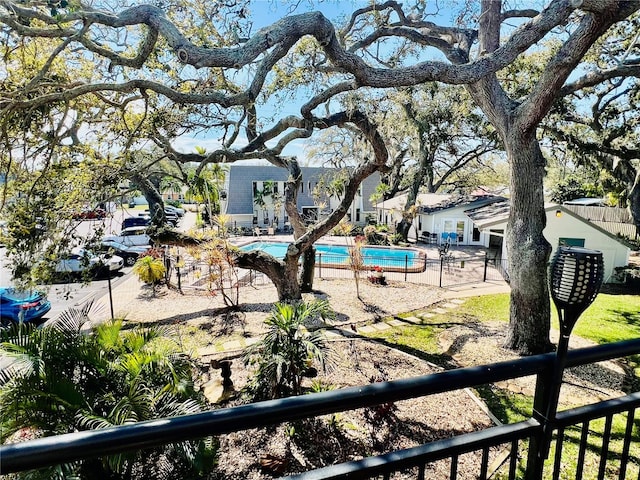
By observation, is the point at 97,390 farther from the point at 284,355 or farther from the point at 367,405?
the point at 367,405

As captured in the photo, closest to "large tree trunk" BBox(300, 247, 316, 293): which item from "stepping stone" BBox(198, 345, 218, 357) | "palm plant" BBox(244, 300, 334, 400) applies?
"stepping stone" BBox(198, 345, 218, 357)

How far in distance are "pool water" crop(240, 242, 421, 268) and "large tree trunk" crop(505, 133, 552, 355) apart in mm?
8841

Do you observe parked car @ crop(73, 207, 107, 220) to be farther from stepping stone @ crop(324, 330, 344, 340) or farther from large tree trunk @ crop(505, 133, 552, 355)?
large tree trunk @ crop(505, 133, 552, 355)

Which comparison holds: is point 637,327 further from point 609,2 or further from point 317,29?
point 317,29

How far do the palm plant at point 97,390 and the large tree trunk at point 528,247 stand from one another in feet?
19.8

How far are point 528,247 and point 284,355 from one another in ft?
16.5

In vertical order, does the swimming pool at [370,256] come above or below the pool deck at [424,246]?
below

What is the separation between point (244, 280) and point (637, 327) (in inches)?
469

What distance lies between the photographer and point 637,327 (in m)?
8.45

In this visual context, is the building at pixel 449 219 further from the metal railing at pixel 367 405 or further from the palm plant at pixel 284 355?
the metal railing at pixel 367 405

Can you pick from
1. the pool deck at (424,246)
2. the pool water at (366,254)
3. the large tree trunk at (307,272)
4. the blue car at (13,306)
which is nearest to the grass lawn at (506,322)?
the large tree trunk at (307,272)

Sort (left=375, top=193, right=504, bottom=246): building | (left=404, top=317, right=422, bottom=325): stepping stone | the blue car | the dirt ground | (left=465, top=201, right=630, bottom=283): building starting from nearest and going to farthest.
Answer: the dirt ground, the blue car, (left=404, top=317, right=422, bottom=325): stepping stone, (left=465, top=201, right=630, bottom=283): building, (left=375, top=193, right=504, bottom=246): building

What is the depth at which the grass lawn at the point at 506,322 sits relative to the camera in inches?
169

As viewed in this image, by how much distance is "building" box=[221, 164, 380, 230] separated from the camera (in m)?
31.3
